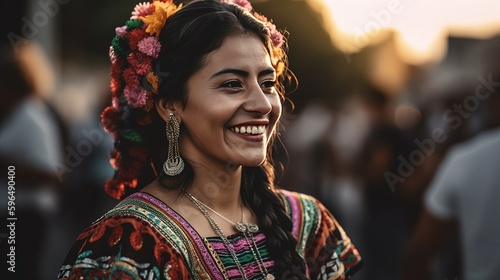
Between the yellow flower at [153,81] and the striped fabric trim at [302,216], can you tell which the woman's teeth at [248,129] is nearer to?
the yellow flower at [153,81]

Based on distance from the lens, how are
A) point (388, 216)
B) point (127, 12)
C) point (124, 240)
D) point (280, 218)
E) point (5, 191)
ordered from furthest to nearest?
point (127, 12) → point (388, 216) → point (5, 191) → point (280, 218) → point (124, 240)

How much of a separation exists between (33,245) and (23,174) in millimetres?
497

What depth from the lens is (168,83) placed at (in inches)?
103

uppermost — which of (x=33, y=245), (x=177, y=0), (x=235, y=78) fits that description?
(x=177, y=0)

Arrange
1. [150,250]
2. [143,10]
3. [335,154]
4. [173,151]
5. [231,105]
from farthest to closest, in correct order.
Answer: [335,154]
[143,10]
[173,151]
[231,105]
[150,250]

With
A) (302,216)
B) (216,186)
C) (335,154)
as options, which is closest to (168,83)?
(216,186)

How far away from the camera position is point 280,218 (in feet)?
9.32

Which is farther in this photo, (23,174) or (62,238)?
(62,238)

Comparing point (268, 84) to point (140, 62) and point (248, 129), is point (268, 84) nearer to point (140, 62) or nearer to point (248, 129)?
point (248, 129)

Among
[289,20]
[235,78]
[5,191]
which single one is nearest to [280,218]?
[235,78]

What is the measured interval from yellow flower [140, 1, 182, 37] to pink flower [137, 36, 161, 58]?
3 centimetres

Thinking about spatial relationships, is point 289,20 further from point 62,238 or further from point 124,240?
point 124,240

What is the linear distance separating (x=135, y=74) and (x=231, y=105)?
16.0 inches

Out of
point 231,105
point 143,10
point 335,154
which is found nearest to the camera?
point 231,105
